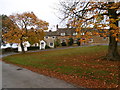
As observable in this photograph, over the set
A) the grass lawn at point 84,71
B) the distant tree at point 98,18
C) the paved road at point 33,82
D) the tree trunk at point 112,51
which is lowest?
the paved road at point 33,82

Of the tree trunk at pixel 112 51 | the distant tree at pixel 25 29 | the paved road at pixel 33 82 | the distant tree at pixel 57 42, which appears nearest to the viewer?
the paved road at pixel 33 82

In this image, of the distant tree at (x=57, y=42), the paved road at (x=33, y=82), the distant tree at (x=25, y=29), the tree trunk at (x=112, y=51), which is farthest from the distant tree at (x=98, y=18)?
the distant tree at (x=57, y=42)

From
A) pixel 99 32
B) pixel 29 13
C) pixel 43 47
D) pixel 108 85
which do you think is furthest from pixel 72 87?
pixel 43 47

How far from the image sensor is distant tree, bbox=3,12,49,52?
20.8 metres

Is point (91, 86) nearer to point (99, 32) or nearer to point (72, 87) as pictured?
point (72, 87)

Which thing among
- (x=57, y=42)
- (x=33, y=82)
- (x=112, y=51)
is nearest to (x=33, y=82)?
(x=33, y=82)

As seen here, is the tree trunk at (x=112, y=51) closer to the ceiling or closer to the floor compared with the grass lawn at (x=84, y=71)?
closer to the ceiling

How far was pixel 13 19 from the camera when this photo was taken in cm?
2170

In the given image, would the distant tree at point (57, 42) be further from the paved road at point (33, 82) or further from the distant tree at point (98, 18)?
the paved road at point (33, 82)

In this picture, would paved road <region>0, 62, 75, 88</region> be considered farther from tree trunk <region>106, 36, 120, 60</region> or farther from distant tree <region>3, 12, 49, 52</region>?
distant tree <region>3, 12, 49, 52</region>

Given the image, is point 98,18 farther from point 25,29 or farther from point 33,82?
point 25,29

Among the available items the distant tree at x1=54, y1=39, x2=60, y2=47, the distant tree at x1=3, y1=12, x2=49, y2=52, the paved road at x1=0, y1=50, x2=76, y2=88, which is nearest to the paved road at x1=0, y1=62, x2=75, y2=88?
the paved road at x1=0, y1=50, x2=76, y2=88

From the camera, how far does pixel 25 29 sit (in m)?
22.3

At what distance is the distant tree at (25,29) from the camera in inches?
818
